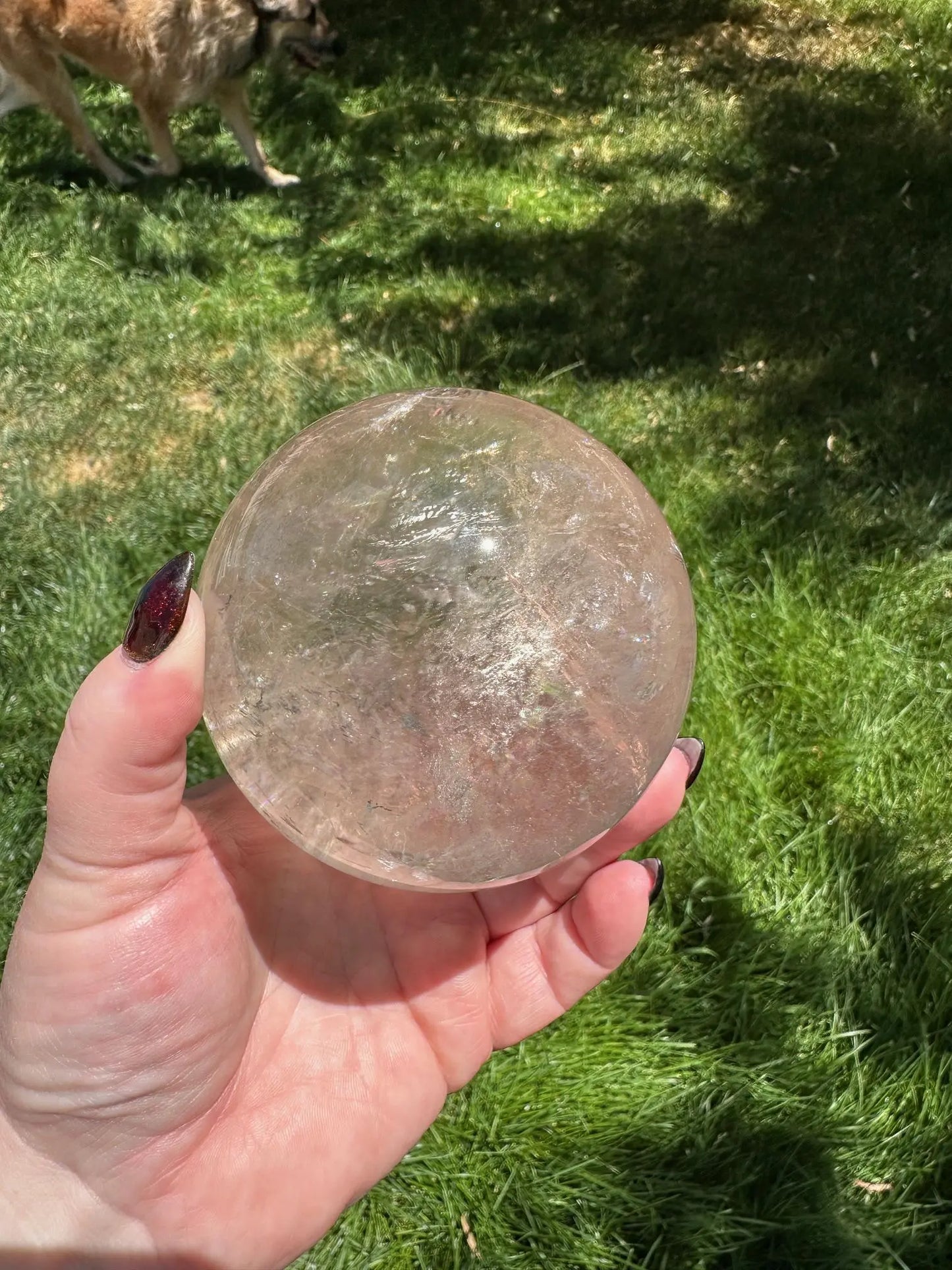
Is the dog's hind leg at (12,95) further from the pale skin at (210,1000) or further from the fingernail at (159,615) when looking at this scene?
the fingernail at (159,615)

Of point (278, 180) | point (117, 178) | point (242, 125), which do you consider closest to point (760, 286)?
point (278, 180)

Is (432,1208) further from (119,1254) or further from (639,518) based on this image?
(639,518)

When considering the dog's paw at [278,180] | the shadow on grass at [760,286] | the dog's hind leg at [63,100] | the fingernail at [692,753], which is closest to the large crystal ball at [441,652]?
the fingernail at [692,753]

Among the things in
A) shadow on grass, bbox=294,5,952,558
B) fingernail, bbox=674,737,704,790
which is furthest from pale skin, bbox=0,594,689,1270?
shadow on grass, bbox=294,5,952,558

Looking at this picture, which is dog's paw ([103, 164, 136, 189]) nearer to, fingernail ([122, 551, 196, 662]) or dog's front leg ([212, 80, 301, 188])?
dog's front leg ([212, 80, 301, 188])

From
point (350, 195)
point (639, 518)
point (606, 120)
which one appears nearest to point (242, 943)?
point (639, 518)

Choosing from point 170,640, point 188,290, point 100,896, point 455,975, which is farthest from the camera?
point 188,290
